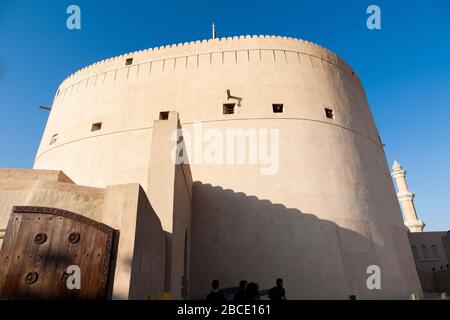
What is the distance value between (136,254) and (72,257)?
2.17ft

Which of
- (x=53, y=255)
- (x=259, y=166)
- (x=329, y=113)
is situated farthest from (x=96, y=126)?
(x=53, y=255)

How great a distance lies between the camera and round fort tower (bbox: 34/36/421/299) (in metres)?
8.41

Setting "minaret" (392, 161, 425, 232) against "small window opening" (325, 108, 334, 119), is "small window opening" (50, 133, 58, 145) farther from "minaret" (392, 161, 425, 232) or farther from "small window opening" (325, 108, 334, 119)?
"minaret" (392, 161, 425, 232)

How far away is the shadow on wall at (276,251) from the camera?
814cm

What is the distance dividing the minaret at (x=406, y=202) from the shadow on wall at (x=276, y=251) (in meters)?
18.0

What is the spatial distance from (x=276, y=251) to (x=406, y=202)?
2186 centimetres

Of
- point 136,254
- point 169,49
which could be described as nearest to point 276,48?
point 169,49

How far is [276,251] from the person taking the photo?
27.6 feet

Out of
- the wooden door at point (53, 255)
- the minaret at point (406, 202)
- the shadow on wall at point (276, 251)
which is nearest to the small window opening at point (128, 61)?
the shadow on wall at point (276, 251)

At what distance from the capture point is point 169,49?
1212 centimetres

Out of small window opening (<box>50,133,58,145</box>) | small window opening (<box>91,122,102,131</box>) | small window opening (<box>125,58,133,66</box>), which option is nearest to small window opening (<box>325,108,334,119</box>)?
small window opening (<box>125,58,133,66</box>)

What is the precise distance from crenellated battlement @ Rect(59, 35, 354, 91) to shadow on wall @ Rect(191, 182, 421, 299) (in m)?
5.62

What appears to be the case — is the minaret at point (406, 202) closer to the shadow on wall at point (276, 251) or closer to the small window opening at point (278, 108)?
the shadow on wall at point (276, 251)

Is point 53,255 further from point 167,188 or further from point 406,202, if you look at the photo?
point 406,202
